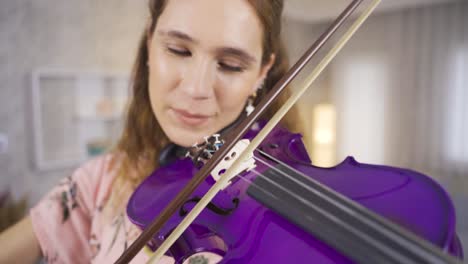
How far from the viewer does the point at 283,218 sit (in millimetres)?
247

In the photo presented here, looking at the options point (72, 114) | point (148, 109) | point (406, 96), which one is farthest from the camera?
point (72, 114)

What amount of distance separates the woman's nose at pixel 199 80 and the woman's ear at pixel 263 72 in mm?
59

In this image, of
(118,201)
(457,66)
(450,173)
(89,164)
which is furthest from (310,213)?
(457,66)

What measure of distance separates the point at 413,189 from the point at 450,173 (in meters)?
0.62

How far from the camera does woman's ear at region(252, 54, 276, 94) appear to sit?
32 cm

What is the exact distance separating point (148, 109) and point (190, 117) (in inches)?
6.3

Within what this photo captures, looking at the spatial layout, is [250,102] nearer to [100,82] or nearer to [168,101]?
[168,101]

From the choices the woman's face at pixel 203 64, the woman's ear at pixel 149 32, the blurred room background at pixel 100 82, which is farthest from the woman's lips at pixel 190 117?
the blurred room background at pixel 100 82

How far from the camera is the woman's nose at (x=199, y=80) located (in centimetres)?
29

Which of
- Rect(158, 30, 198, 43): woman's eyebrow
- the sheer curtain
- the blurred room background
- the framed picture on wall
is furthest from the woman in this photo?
the framed picture on wall

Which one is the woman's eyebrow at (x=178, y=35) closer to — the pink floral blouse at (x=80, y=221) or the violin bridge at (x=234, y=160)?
the violin bridge at (x=234, y=160)

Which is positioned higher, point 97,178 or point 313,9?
point 313,9

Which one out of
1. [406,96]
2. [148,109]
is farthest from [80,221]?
[406,96]

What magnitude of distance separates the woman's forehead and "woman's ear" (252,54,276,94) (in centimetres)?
3
